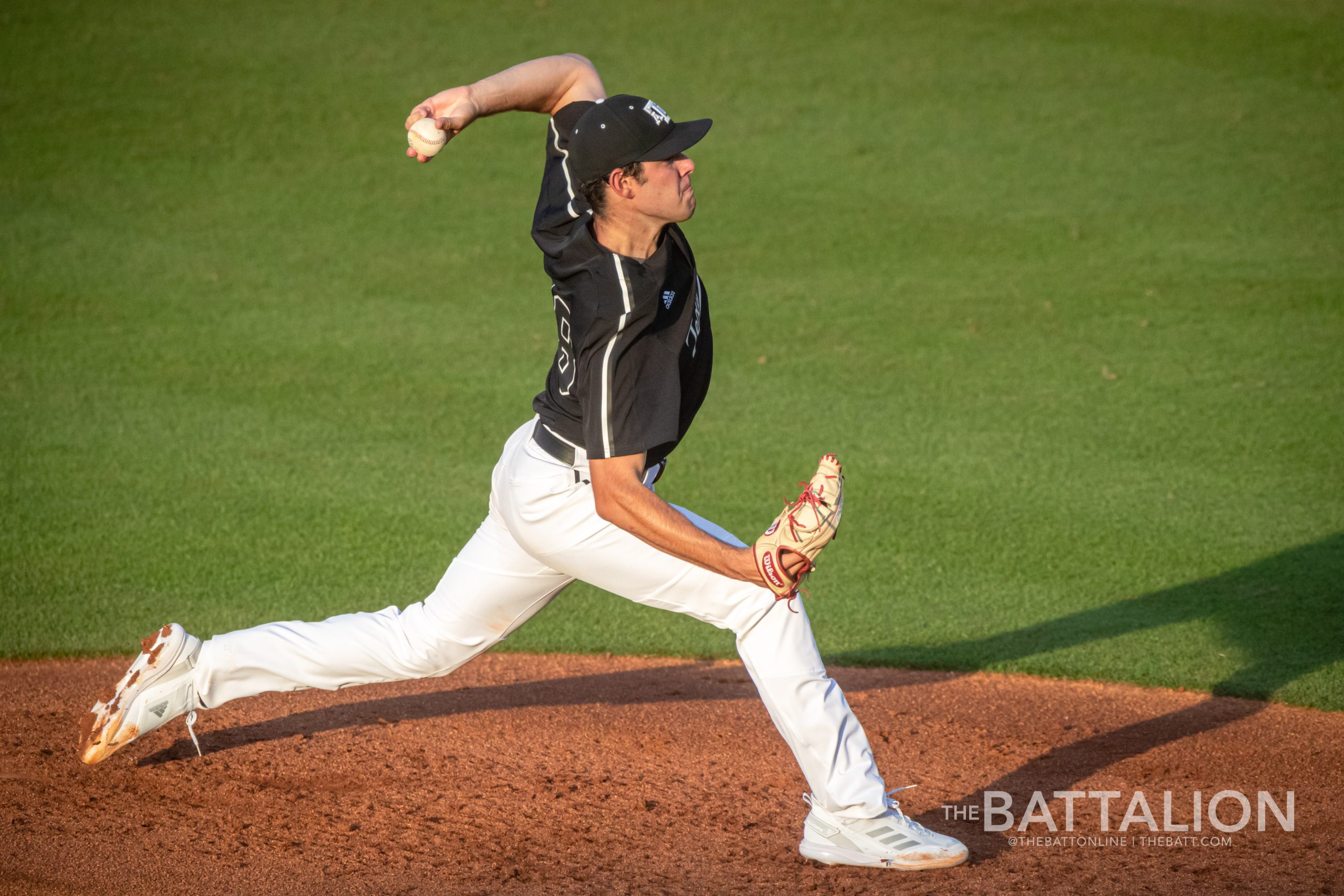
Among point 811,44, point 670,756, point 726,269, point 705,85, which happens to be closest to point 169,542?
point 670,756

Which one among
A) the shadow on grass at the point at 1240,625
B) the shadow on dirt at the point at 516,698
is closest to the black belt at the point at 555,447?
the shadow on dirt at the point at 516,698

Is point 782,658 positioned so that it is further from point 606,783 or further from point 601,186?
point 601,186

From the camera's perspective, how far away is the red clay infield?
134 inches

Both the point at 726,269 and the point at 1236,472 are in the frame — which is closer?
the point at 1236,472

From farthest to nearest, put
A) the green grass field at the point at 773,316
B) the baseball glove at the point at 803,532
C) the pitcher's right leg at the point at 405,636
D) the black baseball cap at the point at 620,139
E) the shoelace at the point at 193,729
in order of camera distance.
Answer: the green grass field at the point at 773,316, the shoelace at the point at 193,729, the pitcher's right leg at the point at 405,636, the black baseball cap at the point at 620,139, the baseball glove at the point at 803,532

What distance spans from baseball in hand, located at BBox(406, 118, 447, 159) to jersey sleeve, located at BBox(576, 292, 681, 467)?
68cm

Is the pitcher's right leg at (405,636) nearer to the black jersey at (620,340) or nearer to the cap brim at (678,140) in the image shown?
the black jersey at (620,340)

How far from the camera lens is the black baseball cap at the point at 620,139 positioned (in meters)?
3.20

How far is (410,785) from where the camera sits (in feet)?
13.0

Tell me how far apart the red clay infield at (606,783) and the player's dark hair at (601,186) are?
6.01ft

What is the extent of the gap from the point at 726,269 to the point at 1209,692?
599cm

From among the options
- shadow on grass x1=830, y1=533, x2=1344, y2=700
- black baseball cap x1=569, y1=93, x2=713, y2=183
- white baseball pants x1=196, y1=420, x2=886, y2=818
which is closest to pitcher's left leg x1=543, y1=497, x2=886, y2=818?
white baseball pants x1=196, y1=420, x2=886, y2=818

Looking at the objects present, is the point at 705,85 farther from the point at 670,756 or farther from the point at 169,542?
the point at 670,756

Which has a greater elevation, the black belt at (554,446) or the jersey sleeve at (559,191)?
the jersey sleeve at (559,191)
